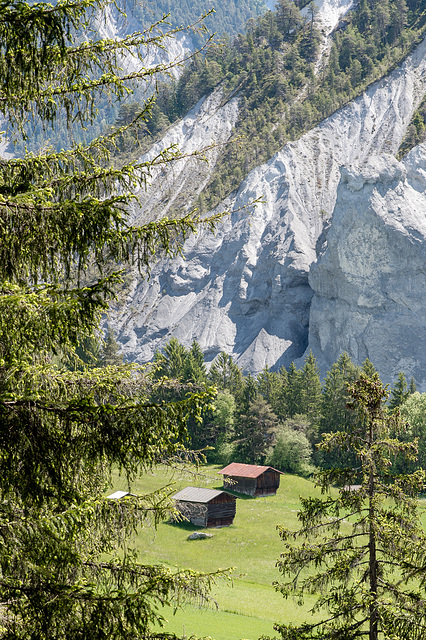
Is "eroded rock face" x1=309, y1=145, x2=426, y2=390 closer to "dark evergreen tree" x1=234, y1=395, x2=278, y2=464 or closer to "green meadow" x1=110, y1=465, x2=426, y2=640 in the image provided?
"dark evergreen tree" x1=234, y1=395, x2=278, y2=464

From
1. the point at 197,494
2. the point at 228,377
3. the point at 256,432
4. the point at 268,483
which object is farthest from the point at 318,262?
the point at 197,494

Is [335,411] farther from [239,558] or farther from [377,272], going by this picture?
[239,558]

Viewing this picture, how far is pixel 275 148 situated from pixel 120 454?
105913 millimetres

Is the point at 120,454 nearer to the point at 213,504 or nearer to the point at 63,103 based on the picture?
the point at 63,103

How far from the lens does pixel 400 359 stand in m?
75.0

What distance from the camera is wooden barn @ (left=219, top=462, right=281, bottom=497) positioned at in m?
52.7

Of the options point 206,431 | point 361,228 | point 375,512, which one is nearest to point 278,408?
point 206,431

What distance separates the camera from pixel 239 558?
118ft

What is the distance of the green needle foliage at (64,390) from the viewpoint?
217 inches

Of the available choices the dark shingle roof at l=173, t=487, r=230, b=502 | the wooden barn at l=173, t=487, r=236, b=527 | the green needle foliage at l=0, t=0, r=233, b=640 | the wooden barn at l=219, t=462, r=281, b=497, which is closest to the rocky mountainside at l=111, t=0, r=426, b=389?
the wooden barn at l=219, t=462, r=281, b=497

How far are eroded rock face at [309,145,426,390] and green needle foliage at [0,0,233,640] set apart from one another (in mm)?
Result: 71556

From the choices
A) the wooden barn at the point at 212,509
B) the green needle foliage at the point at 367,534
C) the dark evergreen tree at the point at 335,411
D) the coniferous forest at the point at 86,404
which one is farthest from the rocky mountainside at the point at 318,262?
the coniferous forest at the point at 86,404

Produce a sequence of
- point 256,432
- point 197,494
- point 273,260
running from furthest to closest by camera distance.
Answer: point 273,260, point 256,432, point 197,494

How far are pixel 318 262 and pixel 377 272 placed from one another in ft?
30.2
